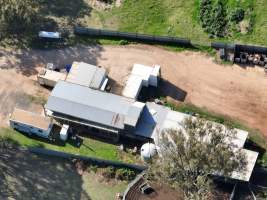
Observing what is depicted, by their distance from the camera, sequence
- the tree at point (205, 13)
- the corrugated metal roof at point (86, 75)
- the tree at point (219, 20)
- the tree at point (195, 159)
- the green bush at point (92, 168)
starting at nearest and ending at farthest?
the tree at point (195, 159) → the green bush at point (92, 168) → the corrugated metal roof at point (86, 75) → the tree at point (219, 20) → the tree at point (205, 13)

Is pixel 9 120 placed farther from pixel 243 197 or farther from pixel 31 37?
pixel 243 197

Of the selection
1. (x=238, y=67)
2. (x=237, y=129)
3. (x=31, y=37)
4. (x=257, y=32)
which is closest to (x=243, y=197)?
(x=237, y=129)

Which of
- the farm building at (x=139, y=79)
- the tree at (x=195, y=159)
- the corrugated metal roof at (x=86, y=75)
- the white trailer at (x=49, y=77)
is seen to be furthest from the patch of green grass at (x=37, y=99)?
the tree at (x=195, y=159)

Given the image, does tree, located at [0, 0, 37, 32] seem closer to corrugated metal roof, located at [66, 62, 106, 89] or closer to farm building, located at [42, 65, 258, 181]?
corrugated metal roof, located at [66, 62, 106, 89]

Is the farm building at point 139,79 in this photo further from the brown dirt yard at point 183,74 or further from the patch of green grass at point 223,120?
the patch of green grass at point 223,120

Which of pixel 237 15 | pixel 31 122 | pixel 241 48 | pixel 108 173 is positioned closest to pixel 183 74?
pixel 241 48
